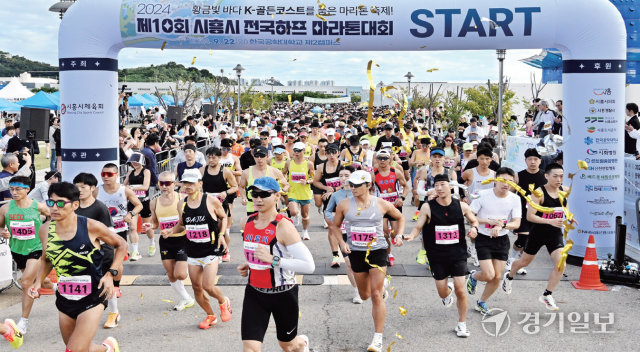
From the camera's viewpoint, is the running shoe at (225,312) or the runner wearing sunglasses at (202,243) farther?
the running shoe at (225,312)

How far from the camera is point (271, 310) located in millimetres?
4961

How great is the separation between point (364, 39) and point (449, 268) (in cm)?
462

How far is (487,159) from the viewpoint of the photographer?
943cm

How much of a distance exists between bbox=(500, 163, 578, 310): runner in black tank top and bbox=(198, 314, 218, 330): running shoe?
368 centimetres

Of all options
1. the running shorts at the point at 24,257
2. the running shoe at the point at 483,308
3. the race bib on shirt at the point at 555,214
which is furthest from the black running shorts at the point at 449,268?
the running shorts at the point at 24,257

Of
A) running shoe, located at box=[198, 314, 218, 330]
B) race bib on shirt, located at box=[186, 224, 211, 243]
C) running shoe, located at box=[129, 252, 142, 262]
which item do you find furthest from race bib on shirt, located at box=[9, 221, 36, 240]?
running shoe, located at box=[129, 252, 142, 262]

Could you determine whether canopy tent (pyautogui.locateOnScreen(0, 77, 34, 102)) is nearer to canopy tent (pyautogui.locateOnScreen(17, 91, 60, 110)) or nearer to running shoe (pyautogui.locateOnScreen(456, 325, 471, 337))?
canopy tent (pyautogui.locateOnScreen(17, 91, 60, 110))

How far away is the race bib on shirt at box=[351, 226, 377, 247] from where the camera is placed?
644cm

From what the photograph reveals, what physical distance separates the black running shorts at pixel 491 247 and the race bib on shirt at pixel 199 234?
3111mm

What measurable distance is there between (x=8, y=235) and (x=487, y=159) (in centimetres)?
667

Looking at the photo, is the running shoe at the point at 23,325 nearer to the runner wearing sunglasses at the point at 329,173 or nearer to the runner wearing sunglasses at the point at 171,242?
the runner wearing sunglasses at the point at 171,242

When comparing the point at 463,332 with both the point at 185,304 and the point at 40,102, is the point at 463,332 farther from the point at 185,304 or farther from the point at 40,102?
the point at 40,102

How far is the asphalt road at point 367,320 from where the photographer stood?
6.31m

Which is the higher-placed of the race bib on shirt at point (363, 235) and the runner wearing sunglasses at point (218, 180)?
the runner wearing sunglasses at point (218, 180)
